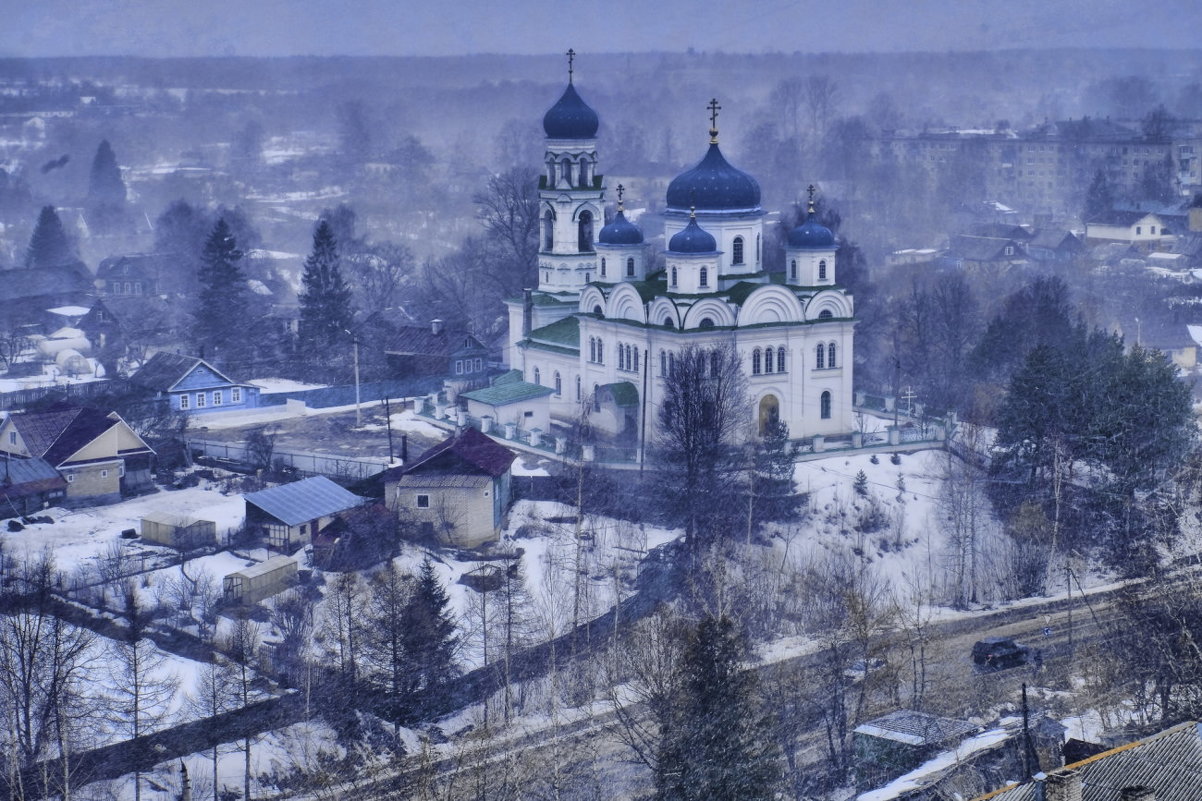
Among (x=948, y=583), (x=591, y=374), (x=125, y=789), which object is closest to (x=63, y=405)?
(x=591, y=374)

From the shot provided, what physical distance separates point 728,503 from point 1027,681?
537 cm

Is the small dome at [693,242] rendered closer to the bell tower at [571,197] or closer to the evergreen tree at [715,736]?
the bell tower at [571,197]

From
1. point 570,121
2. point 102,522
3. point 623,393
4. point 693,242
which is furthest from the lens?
point 570,121

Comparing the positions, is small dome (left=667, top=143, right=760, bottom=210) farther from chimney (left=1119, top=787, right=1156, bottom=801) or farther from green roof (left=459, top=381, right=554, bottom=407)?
chimney (left=1119, top=787, right=1156, bottom=801)

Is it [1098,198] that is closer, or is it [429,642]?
[429,642]

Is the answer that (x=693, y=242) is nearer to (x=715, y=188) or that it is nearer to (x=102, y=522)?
(x=715, y=188)

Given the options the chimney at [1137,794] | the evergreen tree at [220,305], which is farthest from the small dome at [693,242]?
the chimney at [1137,794]

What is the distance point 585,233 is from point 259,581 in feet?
36.2

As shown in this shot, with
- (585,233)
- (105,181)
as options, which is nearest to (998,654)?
(585,233)

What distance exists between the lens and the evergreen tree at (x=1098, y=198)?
59531 millimetres

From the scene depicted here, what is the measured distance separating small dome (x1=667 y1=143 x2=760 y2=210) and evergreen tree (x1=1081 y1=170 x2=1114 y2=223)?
30.1 m

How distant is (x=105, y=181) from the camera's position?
2751 inches

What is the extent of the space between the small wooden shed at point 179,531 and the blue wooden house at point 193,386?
6939 millimetres

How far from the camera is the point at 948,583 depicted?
23969mm
